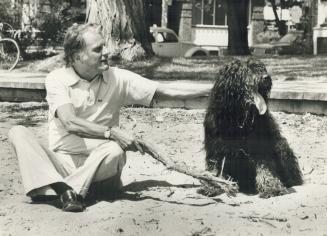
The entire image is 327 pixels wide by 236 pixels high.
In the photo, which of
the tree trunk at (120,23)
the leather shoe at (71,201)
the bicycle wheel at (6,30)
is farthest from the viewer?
the bicycle wheel at (6,30)

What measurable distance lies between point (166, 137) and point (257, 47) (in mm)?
25586

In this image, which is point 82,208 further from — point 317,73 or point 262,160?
point 317,73

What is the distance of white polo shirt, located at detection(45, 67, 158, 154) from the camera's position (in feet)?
16.2

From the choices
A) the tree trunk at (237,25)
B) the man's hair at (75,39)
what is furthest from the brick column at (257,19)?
the man's hair at (75,39)

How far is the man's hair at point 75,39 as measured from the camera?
491 cm

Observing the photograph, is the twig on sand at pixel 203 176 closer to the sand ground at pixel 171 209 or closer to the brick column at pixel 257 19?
the sand ground at pixel 171 209

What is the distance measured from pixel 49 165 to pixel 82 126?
0.39 meters

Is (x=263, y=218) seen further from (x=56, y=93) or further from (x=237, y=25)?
(x=237, y=25)

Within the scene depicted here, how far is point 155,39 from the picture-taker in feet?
73.3

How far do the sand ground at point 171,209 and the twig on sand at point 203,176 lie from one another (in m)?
0.08

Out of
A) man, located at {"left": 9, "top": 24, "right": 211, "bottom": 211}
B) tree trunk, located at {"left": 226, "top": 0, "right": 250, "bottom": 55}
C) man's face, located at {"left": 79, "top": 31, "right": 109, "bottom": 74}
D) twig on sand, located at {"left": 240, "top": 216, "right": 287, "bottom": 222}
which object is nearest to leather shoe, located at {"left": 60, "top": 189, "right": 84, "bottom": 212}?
man, located at {"left": 9, "top": 24, "right": 211, "bottom": 211}

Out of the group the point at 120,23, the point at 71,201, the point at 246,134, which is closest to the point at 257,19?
the point at 120,23

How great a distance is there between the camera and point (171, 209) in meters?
4.82

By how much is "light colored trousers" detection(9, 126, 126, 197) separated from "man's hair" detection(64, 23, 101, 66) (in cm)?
68
